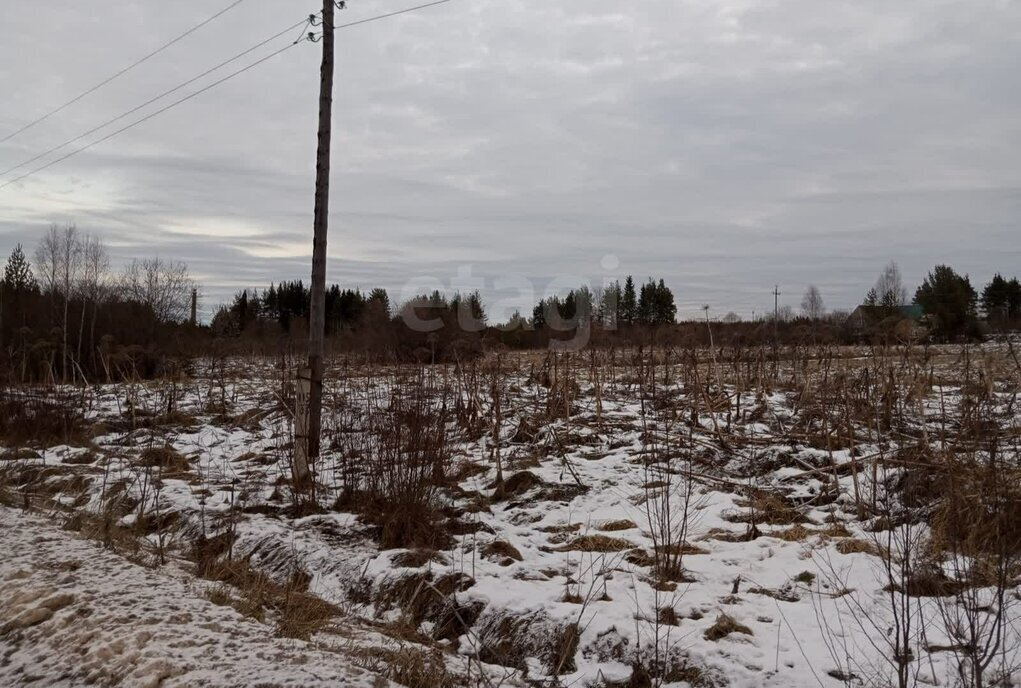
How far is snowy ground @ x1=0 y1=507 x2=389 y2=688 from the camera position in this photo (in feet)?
10.00

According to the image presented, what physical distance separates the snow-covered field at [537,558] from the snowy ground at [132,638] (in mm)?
15

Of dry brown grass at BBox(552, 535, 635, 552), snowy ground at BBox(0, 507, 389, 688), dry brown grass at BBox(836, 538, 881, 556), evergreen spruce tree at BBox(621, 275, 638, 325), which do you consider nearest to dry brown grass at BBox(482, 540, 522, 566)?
dry brown grass at BBox(552, 535, 635, 552)

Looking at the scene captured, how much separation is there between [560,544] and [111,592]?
3.23 meters

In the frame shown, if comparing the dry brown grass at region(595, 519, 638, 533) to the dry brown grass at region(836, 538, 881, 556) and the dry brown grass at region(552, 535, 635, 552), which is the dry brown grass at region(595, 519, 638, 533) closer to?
the dry brown grass at region(552, 535, 635, 552)

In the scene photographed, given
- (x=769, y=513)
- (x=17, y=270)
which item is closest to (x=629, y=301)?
(x=17, y=270)

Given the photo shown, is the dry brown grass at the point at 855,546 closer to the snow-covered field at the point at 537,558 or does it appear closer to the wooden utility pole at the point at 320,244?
the snow-covered field at the point at 537,558

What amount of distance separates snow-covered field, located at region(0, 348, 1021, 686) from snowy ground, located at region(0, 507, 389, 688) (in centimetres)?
2

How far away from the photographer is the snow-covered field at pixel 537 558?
11.4 feet

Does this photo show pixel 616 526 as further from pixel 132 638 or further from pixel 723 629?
pixel 132 638

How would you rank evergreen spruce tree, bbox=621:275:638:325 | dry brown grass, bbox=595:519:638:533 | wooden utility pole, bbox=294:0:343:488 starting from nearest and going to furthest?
dry brown grass, bbox=595:519:638:533, wooden utility pole, bbox=294:0:343:488, evergreen spruce tree, bbox=621:275:638:325

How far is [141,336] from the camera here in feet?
68.7

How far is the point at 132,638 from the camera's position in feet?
11.0

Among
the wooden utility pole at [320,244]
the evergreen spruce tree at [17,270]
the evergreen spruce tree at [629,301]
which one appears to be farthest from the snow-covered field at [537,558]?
the evergreen spruce tree at [629,301]

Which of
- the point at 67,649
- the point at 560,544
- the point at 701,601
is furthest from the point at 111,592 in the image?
the point at 701,601
